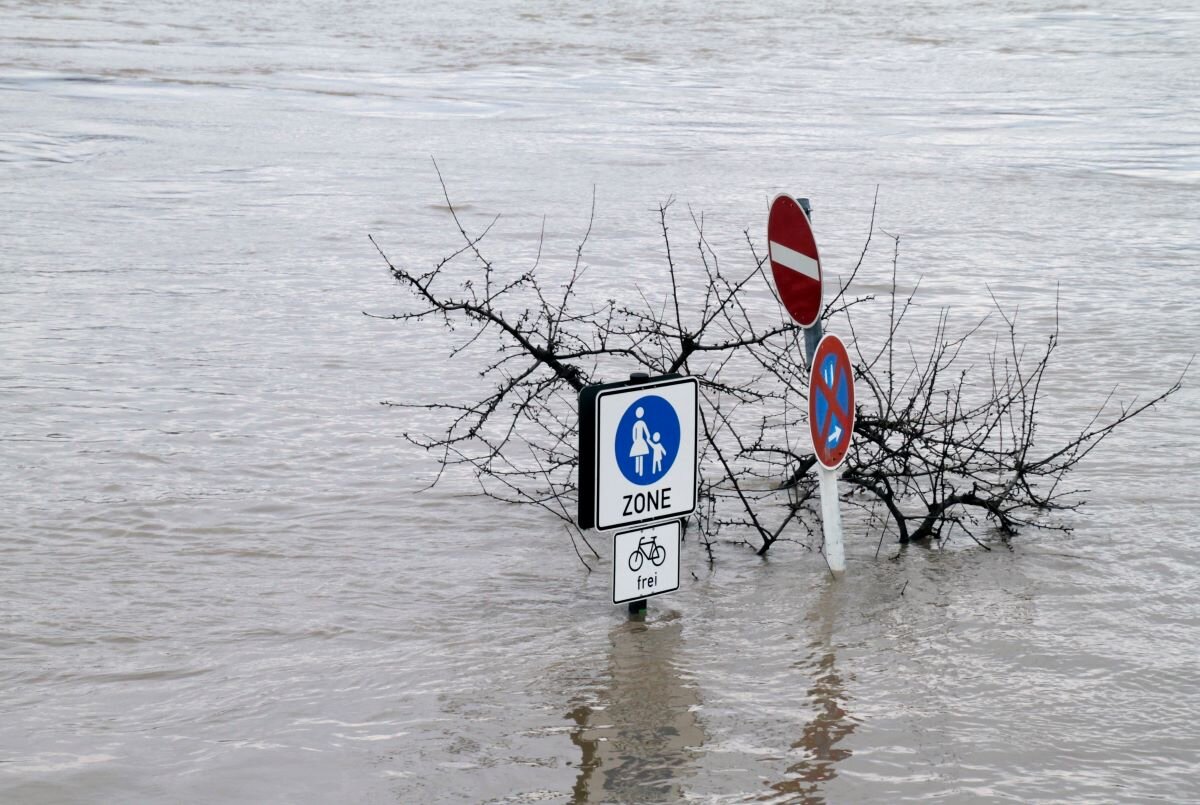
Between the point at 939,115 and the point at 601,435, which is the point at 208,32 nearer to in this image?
the point at 939,115

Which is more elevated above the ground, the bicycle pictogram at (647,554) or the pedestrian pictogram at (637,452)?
the pedestrian pictogram at (637,452)

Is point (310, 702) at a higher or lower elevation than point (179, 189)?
lower

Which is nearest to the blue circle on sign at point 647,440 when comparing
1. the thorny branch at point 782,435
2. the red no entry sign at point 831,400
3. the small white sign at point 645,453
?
the small white sign at point 645,453

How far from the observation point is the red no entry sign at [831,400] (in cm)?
620

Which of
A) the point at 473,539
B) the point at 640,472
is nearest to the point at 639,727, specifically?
the point at 640,472

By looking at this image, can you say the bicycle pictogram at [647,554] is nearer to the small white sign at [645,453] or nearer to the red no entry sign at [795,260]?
the small white sign at [645,453]

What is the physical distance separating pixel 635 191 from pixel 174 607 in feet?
43.9

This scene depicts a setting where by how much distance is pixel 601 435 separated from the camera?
5.70m

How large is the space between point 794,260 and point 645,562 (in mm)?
1348

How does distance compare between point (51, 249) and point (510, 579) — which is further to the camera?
point (51, 249)

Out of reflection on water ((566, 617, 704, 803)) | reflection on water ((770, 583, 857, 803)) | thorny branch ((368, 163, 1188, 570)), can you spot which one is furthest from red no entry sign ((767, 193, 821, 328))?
reflection on water ((566, 617, 704, 803))

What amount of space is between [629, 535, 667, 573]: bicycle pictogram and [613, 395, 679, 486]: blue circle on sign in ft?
0.98

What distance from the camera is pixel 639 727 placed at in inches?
219

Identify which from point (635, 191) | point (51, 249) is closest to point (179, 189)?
point (51, 249)
